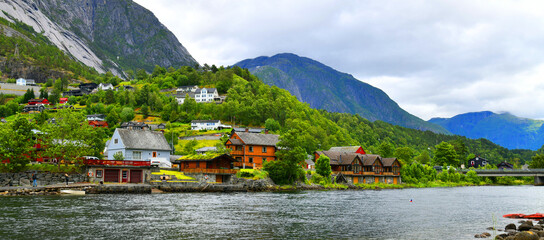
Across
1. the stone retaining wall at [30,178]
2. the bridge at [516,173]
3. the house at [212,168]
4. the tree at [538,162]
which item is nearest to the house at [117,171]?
the stone retaining wall at [30,178]

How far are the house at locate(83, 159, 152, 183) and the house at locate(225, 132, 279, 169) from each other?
27.1m

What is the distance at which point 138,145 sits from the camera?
89.8 m

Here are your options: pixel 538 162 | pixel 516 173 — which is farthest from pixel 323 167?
pixel 538 162

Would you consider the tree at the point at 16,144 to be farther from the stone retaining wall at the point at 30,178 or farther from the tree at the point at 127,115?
the tree at the point at 127,115

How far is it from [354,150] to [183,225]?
106 meters

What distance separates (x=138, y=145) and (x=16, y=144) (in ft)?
89.3

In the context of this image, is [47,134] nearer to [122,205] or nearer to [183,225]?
[122,205]

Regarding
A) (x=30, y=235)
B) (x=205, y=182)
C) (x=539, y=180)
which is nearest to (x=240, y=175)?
(x=205, y=182)

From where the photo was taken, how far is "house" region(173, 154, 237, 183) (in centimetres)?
8331

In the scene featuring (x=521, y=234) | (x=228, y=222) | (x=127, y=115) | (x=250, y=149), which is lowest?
(x=228, y=222)

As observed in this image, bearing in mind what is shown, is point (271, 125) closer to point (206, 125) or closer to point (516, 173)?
point (206, 125)

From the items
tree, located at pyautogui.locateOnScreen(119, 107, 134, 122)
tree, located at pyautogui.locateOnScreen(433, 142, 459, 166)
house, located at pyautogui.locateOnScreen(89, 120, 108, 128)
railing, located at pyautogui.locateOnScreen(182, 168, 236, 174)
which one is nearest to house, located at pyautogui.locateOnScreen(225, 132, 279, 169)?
railing, located at pyautogui.locateOnScreen(182, 168, 236, 174)

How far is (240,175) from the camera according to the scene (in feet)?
281

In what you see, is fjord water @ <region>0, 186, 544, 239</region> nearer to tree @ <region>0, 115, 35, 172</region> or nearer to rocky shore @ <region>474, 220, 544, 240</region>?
rocky shore @ <region>474, 220, 544, 240</region>
